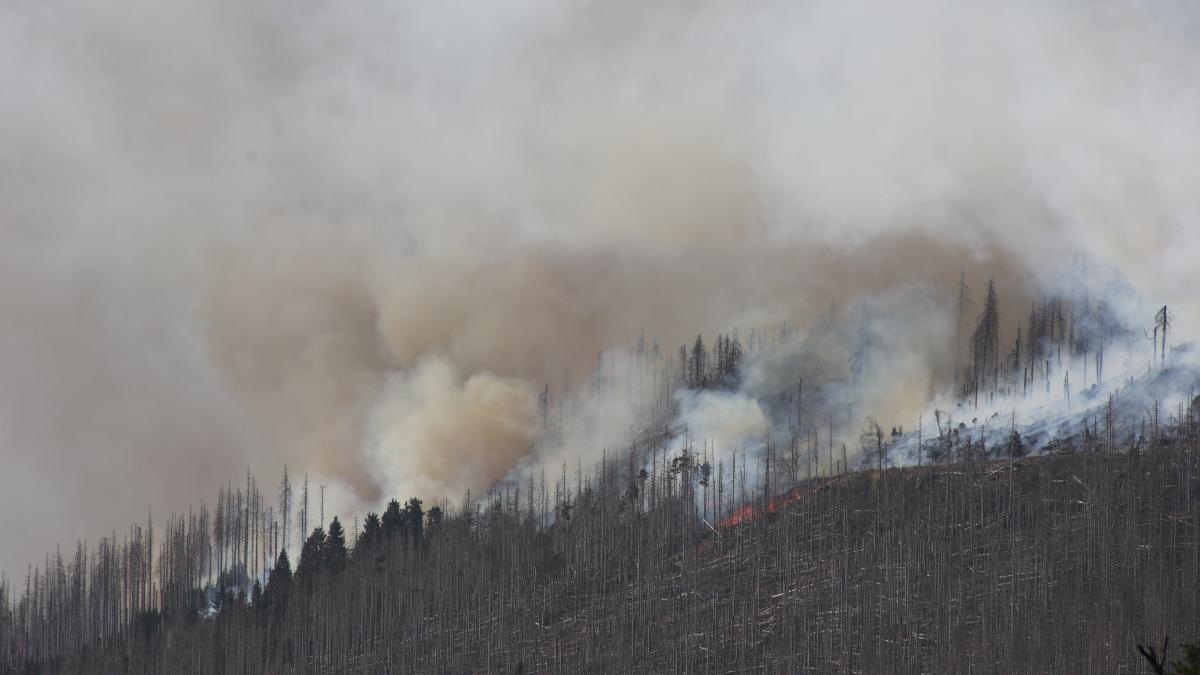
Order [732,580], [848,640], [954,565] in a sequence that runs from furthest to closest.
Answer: [732,580] → [954,565] → [848,640]

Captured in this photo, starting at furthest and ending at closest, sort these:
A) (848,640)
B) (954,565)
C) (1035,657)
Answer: (954,565)
(848,640)
(1035,657)

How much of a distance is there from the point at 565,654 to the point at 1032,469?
5774 centimetres

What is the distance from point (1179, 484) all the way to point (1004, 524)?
1865 cm

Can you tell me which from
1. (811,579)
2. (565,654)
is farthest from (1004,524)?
(565,654)

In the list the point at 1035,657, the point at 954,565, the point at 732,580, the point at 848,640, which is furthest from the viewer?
the point at 732,580

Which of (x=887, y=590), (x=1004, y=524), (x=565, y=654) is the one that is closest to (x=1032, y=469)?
(x=1004, y=524)

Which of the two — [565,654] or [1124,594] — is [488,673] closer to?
[565,654]

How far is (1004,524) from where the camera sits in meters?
189

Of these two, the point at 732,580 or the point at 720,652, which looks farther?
the point at 732,580

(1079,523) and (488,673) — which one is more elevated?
(1079,523)

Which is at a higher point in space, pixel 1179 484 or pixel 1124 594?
pixel 1179 484

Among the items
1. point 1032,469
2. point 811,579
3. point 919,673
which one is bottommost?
point 919,673

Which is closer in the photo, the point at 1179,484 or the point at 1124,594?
the point at 1124,594

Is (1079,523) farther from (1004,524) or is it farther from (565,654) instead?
(565,654)
